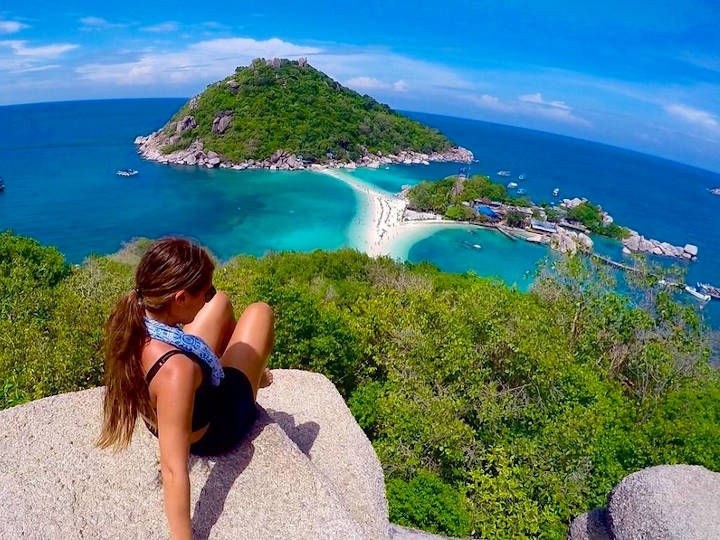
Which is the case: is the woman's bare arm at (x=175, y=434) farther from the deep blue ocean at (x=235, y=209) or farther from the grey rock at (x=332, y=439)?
the deep blue ocean at (x=235, y=209)

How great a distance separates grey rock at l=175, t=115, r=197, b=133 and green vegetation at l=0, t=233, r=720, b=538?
280ft

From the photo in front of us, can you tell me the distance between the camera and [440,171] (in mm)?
106688

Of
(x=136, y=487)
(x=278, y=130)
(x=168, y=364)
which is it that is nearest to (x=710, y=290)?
(x=136, y=487)

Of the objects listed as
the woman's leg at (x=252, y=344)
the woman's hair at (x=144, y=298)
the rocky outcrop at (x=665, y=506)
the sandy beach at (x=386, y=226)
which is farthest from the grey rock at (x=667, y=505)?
the sandy beach at (x=386, y=226)

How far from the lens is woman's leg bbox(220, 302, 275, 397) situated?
178 inches

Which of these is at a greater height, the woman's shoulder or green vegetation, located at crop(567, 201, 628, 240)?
the woman's shoulder

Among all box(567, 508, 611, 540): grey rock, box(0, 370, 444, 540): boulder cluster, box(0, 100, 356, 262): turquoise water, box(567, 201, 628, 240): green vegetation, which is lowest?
box(0, 100, 356, 262): turquoise water

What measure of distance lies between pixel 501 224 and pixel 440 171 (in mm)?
43295

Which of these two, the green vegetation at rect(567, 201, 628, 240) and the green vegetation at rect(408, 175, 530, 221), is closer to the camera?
the green vegetation at rect(408, 175, 530, 221)

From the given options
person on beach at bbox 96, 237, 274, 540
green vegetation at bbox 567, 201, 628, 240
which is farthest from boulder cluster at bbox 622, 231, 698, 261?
person on beach at bbox 96, 237, 274, 540

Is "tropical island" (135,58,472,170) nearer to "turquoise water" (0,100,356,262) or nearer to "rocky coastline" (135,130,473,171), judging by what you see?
"rocky coastline" (135,130,473,171)

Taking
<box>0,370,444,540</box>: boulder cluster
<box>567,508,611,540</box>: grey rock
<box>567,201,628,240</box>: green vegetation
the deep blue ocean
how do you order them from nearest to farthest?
<box>0,370,444,540</box>: boulder cluster
<box>567,508,611,540</box>: grey rock
the deep blue ocean
<box>567,201,628,240</box>: green vegetation

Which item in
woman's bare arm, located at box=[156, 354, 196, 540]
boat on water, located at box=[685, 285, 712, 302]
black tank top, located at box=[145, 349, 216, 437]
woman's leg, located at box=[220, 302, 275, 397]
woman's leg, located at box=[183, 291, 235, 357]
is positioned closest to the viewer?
woman's bare arm, located at box=[156, 354, 196, 540]

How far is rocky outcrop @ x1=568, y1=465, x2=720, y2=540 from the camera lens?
25.5 ft
